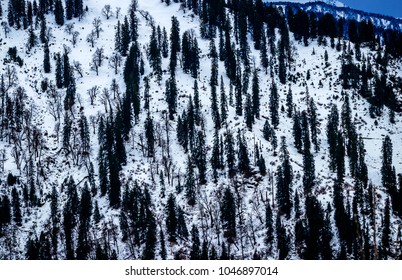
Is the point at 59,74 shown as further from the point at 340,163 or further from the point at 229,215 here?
the point at 340,163

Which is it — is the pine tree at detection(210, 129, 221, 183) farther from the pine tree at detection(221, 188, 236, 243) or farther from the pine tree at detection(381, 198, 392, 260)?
the pine tree at detection(381, 198, 392, 260)

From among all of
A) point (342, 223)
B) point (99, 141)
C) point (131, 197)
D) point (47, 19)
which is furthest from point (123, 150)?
point (47, 19)

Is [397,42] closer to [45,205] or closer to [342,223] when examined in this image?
[342,223]

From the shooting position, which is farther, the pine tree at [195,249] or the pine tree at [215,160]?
the pine tree at [215,160]

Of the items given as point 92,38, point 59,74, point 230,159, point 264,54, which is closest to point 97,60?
point 59,74

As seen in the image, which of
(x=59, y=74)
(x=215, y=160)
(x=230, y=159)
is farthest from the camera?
(x=59, y=74)

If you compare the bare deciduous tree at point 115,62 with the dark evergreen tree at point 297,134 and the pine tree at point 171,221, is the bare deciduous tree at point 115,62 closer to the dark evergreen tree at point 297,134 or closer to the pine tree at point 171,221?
the dark evergreen tree at point 297,134

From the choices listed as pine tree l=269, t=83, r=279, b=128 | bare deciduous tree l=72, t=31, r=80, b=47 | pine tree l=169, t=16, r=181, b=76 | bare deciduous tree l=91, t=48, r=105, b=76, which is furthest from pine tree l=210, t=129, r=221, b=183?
bare deciduous tree l=72, t=31, r=80, b=47

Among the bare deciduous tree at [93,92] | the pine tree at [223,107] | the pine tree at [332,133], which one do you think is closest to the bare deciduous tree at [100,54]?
the bare deciduous tree at [93,92]
